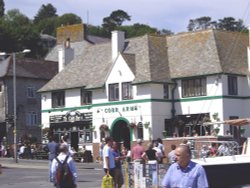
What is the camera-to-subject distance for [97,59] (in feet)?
194

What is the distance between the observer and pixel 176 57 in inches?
2128

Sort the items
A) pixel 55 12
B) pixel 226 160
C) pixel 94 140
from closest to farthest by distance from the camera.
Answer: pixel 226 160
pixel 94 140
pixel 55 12

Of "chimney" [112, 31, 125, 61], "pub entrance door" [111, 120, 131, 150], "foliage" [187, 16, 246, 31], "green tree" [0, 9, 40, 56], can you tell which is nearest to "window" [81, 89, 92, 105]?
"chimney" [112, 31, 125, 61]

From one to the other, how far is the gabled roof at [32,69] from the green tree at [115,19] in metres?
71.9

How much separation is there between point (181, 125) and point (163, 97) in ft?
9.09

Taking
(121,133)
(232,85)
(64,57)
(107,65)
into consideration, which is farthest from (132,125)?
(64,57)

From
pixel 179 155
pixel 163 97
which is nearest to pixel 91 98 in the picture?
pixel 163 97

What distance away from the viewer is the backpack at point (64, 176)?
→ 51.9 feet

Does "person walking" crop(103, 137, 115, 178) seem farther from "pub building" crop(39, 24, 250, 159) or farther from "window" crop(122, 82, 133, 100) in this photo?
"window" crop(122, 82, 133, 100)

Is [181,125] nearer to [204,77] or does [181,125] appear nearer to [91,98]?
[204,77]

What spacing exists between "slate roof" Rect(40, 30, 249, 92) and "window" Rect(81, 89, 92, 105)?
0.71 metres

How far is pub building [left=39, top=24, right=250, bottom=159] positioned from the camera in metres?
50.2

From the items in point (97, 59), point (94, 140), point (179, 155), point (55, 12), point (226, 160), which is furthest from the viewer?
point (55, 12)

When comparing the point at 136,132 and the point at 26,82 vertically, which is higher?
the point at 26,82
